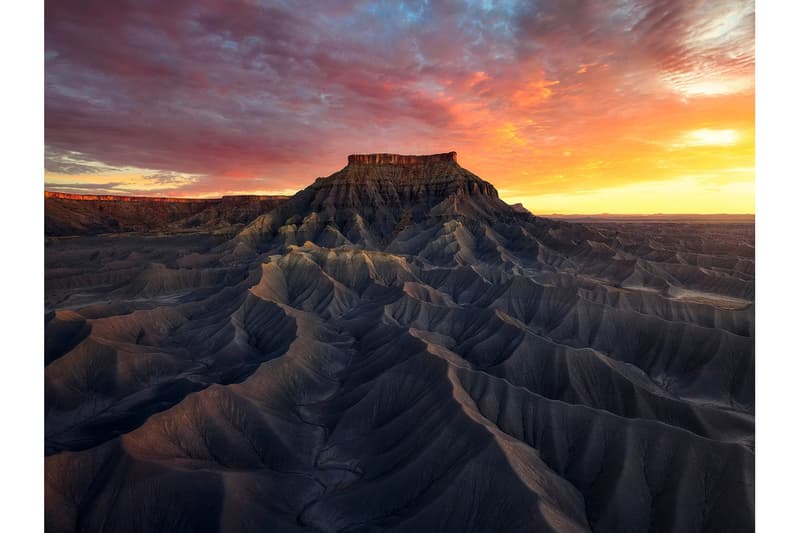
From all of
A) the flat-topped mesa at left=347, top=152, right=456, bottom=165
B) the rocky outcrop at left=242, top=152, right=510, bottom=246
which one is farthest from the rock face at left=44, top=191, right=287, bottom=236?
the flat-topped mesa at left=347, top=152, right=456, bottom=165

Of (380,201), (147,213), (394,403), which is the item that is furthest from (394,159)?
(147,213)

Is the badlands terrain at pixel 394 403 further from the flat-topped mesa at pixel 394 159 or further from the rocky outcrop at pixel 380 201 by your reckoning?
the flat-topped mesa at pixel 394 159

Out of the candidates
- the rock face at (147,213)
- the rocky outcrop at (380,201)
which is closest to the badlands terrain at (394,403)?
the rocky outcrop at (380,201)

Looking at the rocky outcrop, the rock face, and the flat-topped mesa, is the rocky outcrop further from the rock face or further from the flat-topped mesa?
the rock face

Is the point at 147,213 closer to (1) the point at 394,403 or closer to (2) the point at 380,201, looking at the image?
(2) the point at 380,201

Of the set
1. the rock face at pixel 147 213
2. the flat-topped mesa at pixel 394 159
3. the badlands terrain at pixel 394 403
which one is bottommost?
the badlands terrain at pixel 394 403
